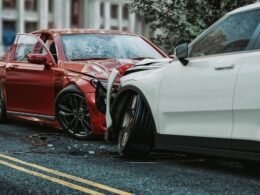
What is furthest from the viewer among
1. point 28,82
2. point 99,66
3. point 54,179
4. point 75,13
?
point 75,13

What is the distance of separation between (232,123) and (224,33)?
916mm

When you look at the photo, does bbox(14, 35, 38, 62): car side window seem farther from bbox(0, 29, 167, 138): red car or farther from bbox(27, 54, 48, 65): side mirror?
bbox(27, 54, 48, 65): side mirror

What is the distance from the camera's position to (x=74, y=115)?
352 inches

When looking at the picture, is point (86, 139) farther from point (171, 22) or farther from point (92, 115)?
point (171, 22)

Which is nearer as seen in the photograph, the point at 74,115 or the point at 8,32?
the point at 74,115

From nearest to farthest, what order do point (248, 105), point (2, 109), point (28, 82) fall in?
1. point (248, 105)
2. point (28, 82)
3. point (2, 109)

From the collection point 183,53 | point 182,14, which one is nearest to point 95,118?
point 183,53

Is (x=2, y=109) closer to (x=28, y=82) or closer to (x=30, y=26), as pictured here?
(x=28, y=82)

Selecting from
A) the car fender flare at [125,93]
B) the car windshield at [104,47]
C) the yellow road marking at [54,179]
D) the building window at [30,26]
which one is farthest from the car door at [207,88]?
the building window at [30,26]

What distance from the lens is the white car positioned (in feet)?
18.5

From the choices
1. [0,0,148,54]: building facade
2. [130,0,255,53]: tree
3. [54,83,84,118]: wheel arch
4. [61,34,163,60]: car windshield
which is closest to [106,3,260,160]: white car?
[54,83,84,118]: wheel arch

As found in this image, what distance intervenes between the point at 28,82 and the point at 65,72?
1.09 m

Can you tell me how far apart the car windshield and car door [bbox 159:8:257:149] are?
3.17 meters

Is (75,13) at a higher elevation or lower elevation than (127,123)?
higher
